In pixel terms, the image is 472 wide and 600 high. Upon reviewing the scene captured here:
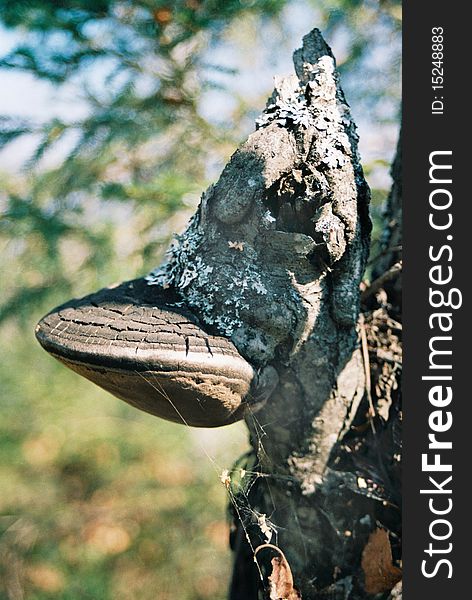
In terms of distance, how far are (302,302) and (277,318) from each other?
53 millimetres

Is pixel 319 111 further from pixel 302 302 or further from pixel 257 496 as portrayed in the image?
pixel 257 496

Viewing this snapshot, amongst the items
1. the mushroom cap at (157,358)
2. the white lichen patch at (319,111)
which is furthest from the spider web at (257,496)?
the white lichen patch at (319,111)

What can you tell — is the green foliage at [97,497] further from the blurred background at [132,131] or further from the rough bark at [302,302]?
the rough bark at [302,302]

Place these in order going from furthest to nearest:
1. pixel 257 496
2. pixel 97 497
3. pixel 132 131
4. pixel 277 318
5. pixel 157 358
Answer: pixel 97 497 → pixel 132 131 → pixel 257 496 → pixel 277 318 → pixel 157 358

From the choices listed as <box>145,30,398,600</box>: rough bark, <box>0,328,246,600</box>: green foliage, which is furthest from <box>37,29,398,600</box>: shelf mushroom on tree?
<box>0,328,246,600</box>: green foliage

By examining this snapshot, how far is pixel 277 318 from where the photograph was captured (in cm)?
90

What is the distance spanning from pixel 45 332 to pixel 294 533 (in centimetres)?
56

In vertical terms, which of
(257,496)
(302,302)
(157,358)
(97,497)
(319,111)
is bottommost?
(97,497)

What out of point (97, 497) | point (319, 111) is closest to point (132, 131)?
point (319, 111)

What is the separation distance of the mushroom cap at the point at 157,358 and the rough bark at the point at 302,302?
0.20 feet

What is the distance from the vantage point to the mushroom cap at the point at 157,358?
2.58 feet

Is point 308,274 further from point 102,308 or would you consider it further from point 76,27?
point 76,27

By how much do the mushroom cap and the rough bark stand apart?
6cm

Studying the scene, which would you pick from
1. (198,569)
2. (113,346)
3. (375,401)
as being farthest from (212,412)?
(198,569)
